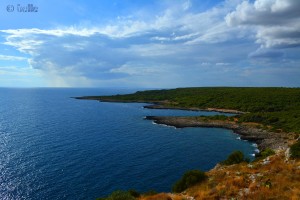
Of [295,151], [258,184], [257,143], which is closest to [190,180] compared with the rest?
[258,184]

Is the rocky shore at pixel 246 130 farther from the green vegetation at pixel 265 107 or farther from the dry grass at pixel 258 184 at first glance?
the dry grass at pixel 258 184

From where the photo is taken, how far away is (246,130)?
337 ft

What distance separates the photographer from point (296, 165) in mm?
30859

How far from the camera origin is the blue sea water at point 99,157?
1922 inches

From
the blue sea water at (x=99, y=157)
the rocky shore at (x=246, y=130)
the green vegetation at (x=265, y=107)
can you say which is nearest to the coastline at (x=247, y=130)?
the rocky shore at (x=246, y=130)

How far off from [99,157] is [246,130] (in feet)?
192

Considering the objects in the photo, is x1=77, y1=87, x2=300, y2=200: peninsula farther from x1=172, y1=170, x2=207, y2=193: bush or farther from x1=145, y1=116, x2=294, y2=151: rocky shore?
x1=172, y1=170, x2=207, y2=193: bush

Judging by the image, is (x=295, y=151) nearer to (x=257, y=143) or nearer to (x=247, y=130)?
(x=257, y=143)

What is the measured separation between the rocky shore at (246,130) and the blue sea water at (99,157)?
14.5 ft

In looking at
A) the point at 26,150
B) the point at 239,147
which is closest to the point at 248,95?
the point at 239,147

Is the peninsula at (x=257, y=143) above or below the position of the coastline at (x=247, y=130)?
above

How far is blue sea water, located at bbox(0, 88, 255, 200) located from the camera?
48.8 meters

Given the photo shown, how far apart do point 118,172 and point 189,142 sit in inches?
1319

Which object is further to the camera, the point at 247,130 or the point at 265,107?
the point at 265,107
